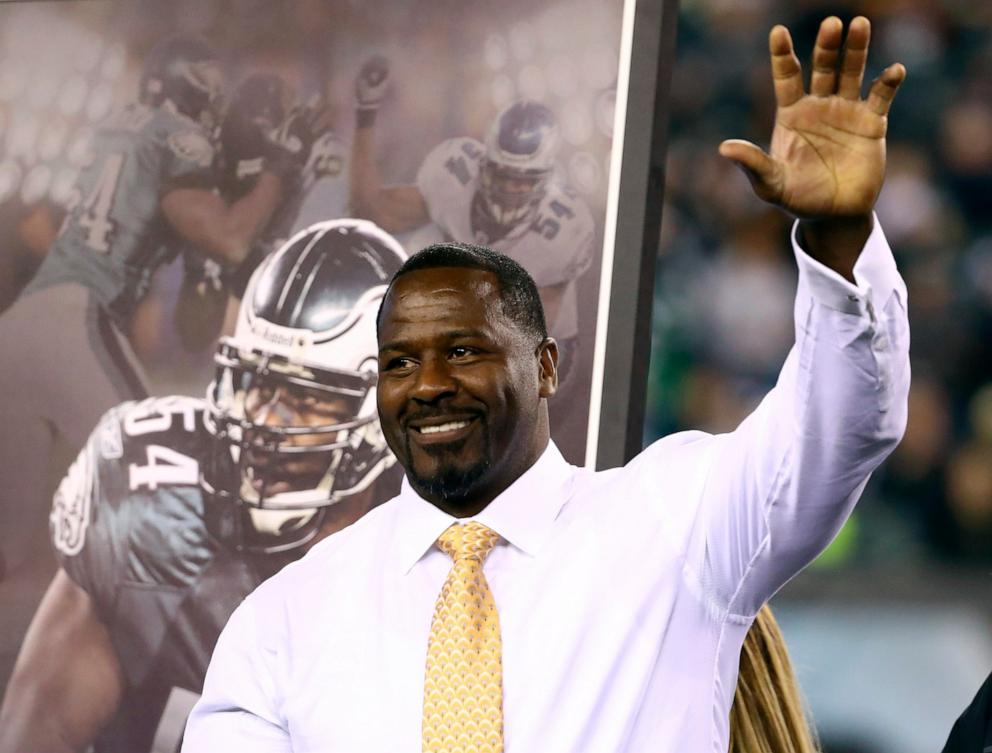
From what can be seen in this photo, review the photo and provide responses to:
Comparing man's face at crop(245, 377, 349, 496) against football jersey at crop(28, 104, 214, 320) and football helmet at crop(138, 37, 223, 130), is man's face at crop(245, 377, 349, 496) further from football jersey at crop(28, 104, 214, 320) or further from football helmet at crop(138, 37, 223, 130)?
football helmet at crop(138, 37, 223, 130)

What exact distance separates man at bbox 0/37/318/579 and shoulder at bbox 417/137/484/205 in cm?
31

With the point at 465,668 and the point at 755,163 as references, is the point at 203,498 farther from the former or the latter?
the point at 755,163

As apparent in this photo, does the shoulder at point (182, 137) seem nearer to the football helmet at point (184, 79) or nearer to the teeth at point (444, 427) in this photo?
the football helmet at point (184, 79)

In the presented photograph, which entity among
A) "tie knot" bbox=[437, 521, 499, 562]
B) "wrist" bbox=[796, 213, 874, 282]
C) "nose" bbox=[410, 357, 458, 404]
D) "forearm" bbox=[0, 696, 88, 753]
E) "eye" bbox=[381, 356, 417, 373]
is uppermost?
"wrist" bbox=[796, 213, 874, 282]

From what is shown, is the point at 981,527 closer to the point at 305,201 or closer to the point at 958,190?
the point at 958,190

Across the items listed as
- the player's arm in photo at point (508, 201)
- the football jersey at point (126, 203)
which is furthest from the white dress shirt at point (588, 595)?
the football jersey at point (126, 203)

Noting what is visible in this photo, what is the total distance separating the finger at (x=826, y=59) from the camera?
3.25ft

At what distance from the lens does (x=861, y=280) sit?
106cm

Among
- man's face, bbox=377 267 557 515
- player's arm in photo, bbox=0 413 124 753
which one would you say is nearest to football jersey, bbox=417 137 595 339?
man's face, bbox=377 267 557 515

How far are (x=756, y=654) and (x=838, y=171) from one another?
1.99ft

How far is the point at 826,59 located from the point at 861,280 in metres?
0.17

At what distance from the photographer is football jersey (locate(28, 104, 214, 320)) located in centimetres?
233

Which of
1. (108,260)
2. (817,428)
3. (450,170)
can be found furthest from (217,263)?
(817,428)

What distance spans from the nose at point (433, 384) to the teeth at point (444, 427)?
0.10 feet
